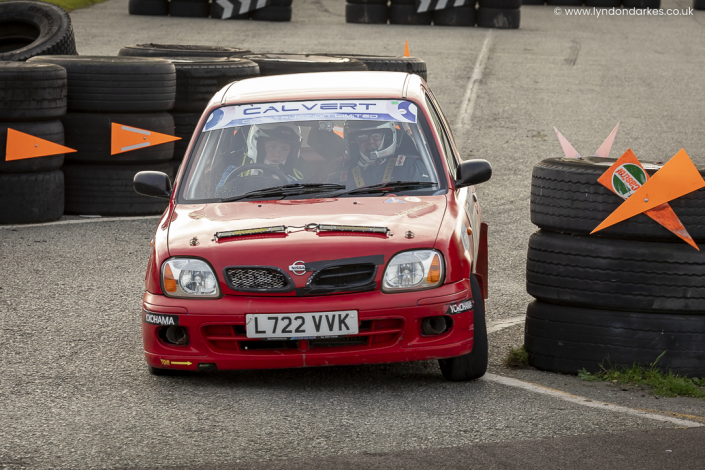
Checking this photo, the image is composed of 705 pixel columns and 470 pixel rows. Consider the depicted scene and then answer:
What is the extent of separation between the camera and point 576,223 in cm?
520

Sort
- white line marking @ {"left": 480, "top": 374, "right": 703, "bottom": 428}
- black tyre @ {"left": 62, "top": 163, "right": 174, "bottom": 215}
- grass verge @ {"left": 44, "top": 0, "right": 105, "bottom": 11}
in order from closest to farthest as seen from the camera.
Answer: white line marking @ {"left": 480, "top": 374, "right": 703, "bottom": 428} → black tyre @ {"left": 62, "top": 163, "right": 174, "bottom": 215} → grass verge @ {"left": 44, "top": 0, "right": 105, "bottom": 11}

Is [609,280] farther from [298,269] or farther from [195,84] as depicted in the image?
[195,84]

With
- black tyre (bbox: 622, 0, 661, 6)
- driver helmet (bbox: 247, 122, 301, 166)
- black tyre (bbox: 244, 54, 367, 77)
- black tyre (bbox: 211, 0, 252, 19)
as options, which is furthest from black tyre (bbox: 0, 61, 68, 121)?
black tyre (bbox: 622, 0, 661, 6)

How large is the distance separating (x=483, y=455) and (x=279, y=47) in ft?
65.0

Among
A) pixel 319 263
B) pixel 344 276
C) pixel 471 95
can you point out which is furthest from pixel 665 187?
pixel 471 95

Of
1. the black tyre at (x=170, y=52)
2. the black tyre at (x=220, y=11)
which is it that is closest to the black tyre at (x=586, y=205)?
the black tyre at (x=170, y=52)

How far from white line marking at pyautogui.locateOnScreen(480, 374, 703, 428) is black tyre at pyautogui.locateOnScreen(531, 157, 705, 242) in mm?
867

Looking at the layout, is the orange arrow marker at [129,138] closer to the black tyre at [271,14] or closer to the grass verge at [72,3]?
the black tyre at [271,14]

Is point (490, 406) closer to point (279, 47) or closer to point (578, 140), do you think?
point (578, 140)

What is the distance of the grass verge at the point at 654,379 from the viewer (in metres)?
4.96

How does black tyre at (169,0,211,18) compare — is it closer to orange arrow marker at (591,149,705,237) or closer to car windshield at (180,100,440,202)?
car windshield at (180,100,440,202)

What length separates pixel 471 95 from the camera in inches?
713

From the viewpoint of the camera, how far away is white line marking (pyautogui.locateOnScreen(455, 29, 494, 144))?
15539mm

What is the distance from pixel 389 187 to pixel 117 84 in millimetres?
5213
